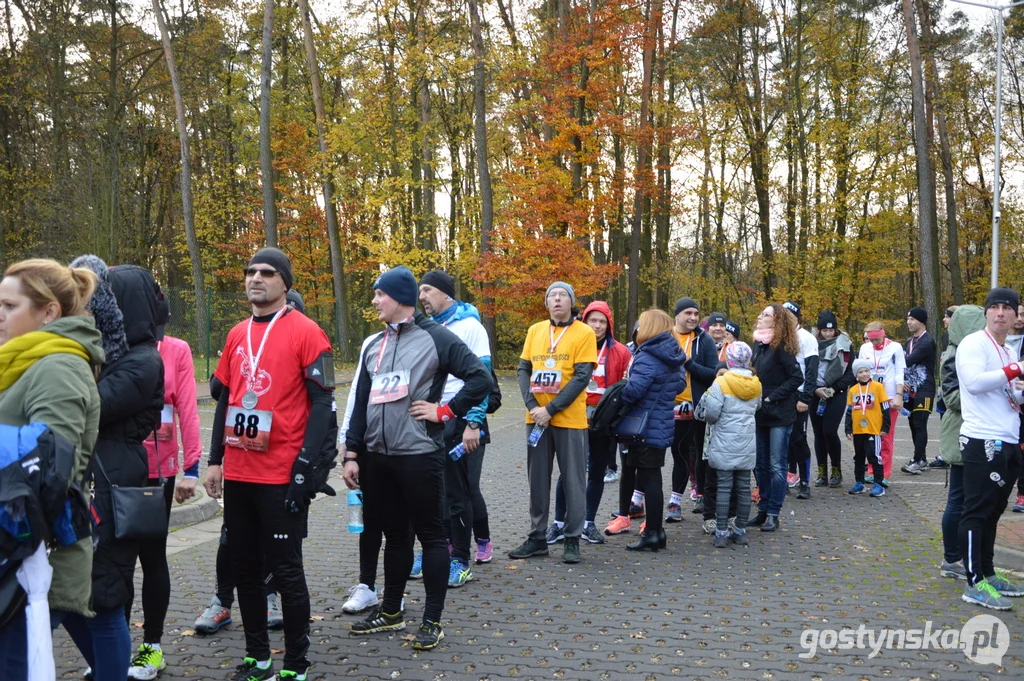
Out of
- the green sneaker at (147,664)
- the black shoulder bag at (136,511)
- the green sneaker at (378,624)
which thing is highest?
the black shoulder bag at (136,511)

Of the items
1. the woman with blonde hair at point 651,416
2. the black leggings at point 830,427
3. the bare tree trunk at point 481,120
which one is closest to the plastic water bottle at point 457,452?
the woman with blonde hair at point 651,416

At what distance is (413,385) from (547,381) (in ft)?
7.47

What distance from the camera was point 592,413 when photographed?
8.01m

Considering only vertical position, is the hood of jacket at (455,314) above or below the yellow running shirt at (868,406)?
above

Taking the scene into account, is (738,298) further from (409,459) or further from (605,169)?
(409,459)

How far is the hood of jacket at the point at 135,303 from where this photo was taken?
4.20 meters

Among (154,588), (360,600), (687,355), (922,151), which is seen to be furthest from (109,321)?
(922,151)

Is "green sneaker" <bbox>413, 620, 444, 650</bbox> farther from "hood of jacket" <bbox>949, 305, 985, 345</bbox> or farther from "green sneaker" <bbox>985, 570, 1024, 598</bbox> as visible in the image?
"hood of jacket" <bbox>949, 305, 985, 345</bbox>

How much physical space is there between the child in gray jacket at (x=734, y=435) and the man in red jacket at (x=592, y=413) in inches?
31.4

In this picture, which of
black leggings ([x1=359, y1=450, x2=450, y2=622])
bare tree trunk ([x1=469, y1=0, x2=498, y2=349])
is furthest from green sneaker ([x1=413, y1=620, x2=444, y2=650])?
bare tree trunk ([x1=469, y1=0, x2=498, y2=349])

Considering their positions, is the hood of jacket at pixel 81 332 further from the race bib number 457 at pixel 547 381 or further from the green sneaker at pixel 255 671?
the race bib number 457 at pixel 547 381

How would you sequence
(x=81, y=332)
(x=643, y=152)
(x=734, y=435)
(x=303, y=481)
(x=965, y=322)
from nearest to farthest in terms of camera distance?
(x=81, y=332) < (x=303, y=481) < (x=965, y=322) < (x=734, y=435) < (x=643, y=152)

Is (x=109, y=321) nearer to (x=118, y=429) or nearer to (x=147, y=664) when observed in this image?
(x=118, y=429)

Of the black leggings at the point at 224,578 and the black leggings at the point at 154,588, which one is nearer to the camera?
the black leggings at the point at 154,588
